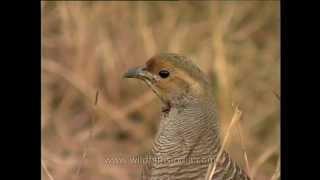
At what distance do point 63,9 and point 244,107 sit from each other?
4.27ft

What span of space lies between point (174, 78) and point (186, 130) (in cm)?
24

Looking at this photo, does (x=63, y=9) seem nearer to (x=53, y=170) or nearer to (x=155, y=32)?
(x=155, y=32)

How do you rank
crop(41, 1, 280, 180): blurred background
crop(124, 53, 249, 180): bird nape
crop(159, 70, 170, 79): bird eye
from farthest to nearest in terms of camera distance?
crop(41, 1, 280, 180): blurred background → crop(159, 70, 170, 79): bird eye → crop(124, 53, 249, 180): bird nape

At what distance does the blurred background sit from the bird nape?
6.99ft

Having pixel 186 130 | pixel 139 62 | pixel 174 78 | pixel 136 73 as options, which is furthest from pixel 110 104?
pixel 186 130

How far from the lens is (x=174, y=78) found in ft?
14.1

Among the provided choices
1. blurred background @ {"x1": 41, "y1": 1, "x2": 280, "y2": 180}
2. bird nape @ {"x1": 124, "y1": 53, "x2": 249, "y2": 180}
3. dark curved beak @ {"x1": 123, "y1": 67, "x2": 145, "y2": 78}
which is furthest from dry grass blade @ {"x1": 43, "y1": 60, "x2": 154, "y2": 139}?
bird nape @ {"x1": 124, "y1": 53, "x2": 249, "y2": 180}

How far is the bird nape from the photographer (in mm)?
4145

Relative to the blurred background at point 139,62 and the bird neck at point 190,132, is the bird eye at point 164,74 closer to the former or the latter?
the bird neck at point 190,132

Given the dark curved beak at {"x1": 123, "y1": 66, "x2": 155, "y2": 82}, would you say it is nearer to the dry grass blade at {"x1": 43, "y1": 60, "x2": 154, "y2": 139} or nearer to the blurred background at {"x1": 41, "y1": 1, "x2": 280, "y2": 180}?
the blurred background at {"x1": 41, "y1": 1, "x2": 280, "y2": 180}

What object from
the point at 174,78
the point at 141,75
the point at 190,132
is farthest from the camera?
the point at 141,75

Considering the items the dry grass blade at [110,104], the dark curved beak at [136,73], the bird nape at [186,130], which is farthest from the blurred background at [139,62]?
the bird nape at [186,130]

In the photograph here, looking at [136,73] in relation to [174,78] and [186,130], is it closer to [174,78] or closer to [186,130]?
[174,78]
